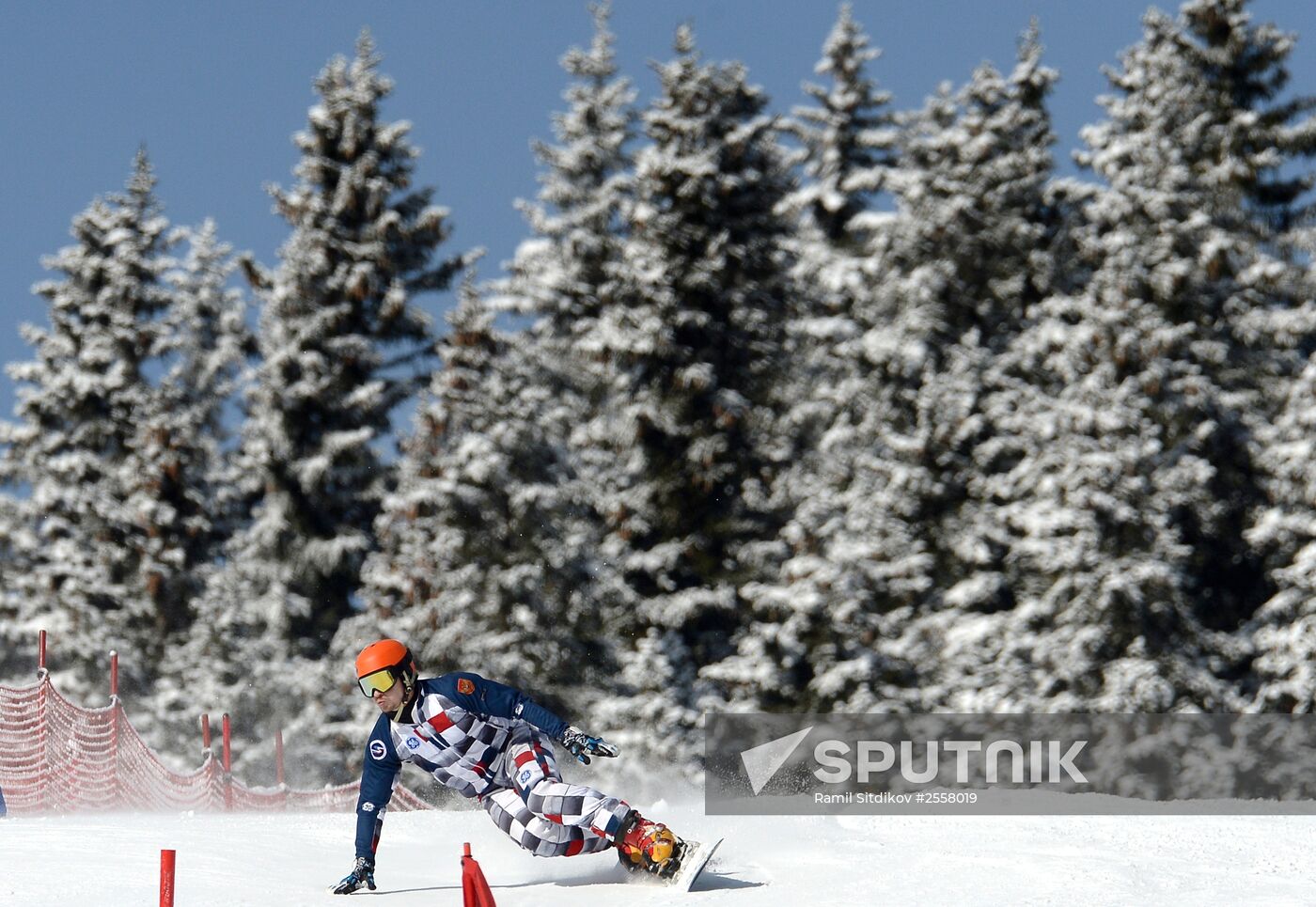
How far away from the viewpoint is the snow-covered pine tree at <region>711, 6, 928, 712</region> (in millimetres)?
30359

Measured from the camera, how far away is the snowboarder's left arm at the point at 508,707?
9922 mm

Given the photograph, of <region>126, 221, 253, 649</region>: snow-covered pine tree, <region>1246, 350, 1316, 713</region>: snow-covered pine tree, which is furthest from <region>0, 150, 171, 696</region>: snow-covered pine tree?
<region>1246, 350, 1316, 713</region>: snow-covered pine tree

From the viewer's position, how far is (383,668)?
9742 mm

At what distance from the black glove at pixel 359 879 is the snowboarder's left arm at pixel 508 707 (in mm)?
1027

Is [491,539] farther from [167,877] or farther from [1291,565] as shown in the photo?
[167,877]

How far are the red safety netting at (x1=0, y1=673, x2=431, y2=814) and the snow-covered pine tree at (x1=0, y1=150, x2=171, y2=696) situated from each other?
19.3 meters

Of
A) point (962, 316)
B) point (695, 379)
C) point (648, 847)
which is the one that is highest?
point (962, 316)

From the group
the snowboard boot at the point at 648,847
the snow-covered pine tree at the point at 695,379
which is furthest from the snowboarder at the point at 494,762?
the snow-covered pine tree at the point at 695,379

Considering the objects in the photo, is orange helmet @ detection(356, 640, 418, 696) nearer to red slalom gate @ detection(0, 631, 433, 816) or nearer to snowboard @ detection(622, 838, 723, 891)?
snowboard @ detection(622, 838, 723, 891)

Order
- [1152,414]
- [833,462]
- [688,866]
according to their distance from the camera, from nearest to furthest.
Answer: [688,866]
[1152,414]
[833,462]

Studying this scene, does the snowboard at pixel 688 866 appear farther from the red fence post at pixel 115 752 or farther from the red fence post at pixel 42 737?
the red fence post at pixel 42 737

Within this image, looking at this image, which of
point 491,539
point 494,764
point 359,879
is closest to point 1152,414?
point 491,539

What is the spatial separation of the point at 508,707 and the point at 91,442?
117 feet

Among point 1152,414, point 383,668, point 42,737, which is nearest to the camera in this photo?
point 383,668
